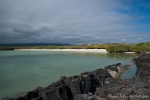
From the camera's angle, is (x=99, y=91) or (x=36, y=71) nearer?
(x=99, y=91)

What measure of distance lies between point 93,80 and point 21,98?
17.5 feet

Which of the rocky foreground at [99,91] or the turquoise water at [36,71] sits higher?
the rocky foreground at [99,91]

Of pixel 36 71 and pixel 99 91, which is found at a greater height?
pixel 99 91

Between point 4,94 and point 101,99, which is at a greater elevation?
point 101,99

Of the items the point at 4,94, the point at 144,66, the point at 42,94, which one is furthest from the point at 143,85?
the point at 4,94

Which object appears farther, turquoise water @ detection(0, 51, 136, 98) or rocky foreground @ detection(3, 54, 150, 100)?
turquoise water @ detection(0, 51, 136, 98)

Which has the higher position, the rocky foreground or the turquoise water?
the rocky foreground

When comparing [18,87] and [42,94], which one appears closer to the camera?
[42,94]

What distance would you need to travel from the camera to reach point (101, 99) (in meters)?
6.47

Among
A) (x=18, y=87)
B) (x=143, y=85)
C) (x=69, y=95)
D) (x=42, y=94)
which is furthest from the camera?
(x=18, y=87)

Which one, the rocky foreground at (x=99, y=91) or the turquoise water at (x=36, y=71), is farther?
the turquoise water at (x=36, y=71)

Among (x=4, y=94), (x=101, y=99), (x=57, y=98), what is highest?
(x=101, y=99)

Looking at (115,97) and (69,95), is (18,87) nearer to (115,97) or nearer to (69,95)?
(69,95)

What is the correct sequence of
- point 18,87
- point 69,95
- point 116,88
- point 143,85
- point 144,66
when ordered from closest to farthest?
point 116,88
point 143,85
point 69,95
point 18,87
point 144,66
